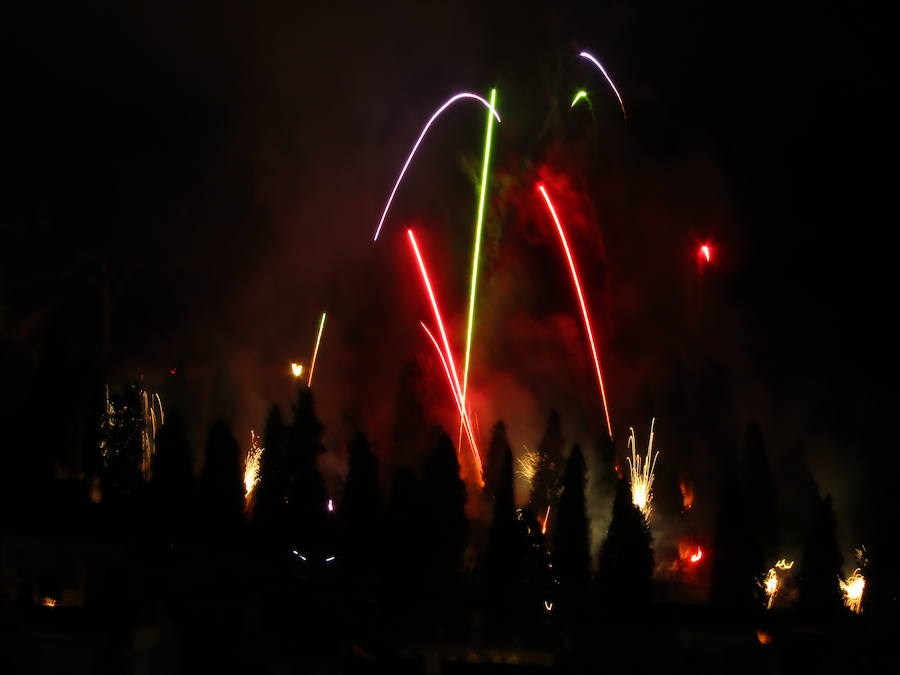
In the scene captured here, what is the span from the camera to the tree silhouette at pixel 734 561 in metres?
38.6

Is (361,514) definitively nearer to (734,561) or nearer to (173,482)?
(173,482)

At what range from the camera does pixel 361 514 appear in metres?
40.3

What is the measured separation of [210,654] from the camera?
27.8 metres

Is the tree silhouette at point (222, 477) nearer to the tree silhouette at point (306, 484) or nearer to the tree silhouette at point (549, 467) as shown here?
the tree silhouette at point (306, 484)

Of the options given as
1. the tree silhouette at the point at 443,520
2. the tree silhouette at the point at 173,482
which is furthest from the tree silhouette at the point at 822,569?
the tree silhouette at the point at 173,482

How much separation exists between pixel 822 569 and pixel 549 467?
2094 cm

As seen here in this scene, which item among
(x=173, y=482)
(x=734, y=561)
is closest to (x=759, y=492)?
(x=734, y=561)

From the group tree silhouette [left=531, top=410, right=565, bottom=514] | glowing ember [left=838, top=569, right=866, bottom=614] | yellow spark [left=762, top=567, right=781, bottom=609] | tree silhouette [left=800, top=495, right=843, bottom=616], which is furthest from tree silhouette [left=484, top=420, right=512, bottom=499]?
tree silhouette [left=800, top=495, right=843, bottom=616]

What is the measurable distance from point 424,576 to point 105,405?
1695 centimetres

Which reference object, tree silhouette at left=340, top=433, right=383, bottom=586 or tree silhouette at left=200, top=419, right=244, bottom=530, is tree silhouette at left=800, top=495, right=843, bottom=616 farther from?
tree silhouette at left=200, top=419, right=244, bottom=530

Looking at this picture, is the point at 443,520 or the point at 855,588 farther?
the point at 855,588

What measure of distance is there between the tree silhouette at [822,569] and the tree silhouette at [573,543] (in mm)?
7488

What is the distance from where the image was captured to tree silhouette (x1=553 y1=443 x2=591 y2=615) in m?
37.3

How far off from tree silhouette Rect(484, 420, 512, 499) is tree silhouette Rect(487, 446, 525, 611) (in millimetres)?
19003
